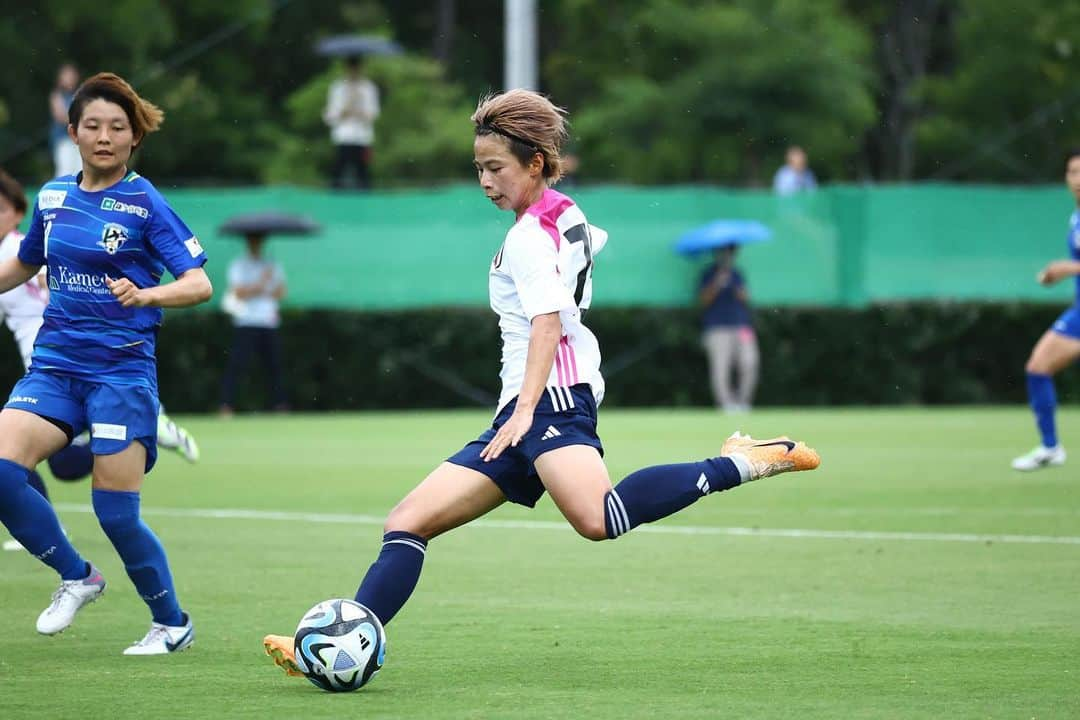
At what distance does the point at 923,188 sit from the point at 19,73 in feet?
73.7

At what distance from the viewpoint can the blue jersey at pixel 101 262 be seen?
7.04m

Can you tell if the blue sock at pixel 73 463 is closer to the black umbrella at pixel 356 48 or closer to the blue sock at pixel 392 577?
the blue sock at pixel 392 577

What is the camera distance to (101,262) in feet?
23.1

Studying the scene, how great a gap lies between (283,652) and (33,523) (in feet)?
4.51

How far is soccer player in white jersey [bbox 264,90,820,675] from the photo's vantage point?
641 cm

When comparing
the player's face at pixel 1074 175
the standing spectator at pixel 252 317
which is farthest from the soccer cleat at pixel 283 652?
the standing spectator at pixel 252 317

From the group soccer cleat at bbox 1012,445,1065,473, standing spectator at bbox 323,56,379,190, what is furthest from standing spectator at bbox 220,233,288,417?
soccer cleat at bbox 1012,445,1065,473

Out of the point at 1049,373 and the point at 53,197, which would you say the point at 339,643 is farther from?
the point at 1049,373

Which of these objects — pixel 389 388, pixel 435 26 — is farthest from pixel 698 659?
pixel 435 26

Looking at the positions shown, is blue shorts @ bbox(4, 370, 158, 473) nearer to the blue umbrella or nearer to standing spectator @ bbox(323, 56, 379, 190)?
the blue umbrella

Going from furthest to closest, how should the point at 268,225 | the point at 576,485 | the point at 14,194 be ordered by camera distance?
the point at 268,225
the point at 14,194
the point at 576,485

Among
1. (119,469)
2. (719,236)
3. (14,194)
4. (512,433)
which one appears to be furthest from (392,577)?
(719,236)

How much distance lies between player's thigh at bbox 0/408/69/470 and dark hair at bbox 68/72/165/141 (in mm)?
1120

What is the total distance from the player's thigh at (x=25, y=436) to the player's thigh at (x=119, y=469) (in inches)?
8.2
